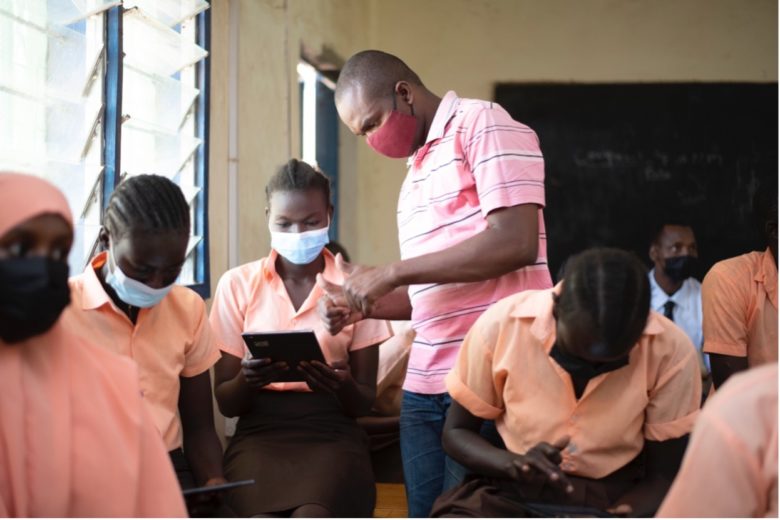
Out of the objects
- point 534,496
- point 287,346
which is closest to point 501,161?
point 534,496

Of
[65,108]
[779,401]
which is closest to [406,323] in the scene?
[65,108]

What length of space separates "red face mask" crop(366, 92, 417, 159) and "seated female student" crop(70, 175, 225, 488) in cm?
56

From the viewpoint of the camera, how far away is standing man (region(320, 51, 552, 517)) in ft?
7.59

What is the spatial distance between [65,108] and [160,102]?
0.75 meters

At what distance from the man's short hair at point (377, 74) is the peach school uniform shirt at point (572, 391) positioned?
2.34ft

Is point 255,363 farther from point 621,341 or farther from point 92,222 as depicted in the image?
point 621,341

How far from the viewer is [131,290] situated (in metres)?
2.43


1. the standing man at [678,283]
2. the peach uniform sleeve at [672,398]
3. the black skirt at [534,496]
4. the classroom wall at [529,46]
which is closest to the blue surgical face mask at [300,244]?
the black skirt at [534,496]

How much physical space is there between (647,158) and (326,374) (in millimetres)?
4342

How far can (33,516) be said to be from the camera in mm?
1608

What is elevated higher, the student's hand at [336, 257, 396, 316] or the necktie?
the student's hand at [336, 257, 396, 316]

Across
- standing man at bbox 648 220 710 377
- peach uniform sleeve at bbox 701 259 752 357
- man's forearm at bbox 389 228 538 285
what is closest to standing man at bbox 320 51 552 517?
man's forearm at bbox 389 228 538 285

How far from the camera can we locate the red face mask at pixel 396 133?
257cm

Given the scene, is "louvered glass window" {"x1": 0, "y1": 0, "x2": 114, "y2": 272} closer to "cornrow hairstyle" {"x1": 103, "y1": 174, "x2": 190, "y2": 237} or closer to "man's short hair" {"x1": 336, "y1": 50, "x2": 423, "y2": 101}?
"cornrow hairstyle" {"x1": 103, "y1": 174, "x2": 190, "y2": 237}
